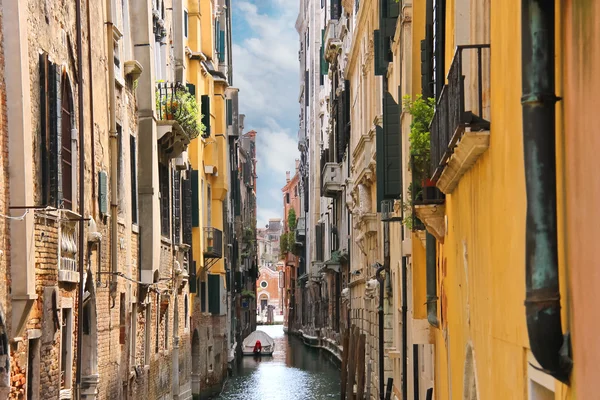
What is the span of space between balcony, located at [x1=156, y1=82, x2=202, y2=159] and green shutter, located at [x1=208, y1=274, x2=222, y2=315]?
11157mm

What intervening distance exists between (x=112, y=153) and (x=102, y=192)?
3.96 feet

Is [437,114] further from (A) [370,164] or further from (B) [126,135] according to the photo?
(A) [370,164]

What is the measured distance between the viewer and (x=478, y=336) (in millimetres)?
8414

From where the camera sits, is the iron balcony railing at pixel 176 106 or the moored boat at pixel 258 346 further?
the moored boat at pixel 258 346

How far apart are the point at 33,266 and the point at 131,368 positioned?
7.80m

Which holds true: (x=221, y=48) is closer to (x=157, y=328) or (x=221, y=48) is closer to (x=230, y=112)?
(x=230, y=112)

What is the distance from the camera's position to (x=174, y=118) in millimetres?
22500

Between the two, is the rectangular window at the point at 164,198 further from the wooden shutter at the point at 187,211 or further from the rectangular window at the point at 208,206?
the rectangular window at the point at 208,206

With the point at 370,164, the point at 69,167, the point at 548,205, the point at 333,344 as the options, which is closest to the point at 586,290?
the point at 548,205

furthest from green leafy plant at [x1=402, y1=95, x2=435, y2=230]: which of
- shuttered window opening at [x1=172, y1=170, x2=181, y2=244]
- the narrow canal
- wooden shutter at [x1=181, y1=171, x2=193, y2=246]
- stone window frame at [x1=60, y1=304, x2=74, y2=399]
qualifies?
the narrow canal

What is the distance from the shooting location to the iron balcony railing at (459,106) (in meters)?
7.61

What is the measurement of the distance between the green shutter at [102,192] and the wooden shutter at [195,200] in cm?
1185

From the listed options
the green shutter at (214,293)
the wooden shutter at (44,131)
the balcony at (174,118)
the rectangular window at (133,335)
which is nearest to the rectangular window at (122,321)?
the rectangular window at (133,335)

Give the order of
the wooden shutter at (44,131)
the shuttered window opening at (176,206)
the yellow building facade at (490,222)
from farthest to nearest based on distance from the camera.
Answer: the shuttered window opening at (176,206), the wooden shutter at (44,131), the yellow building facade at (490,222)
